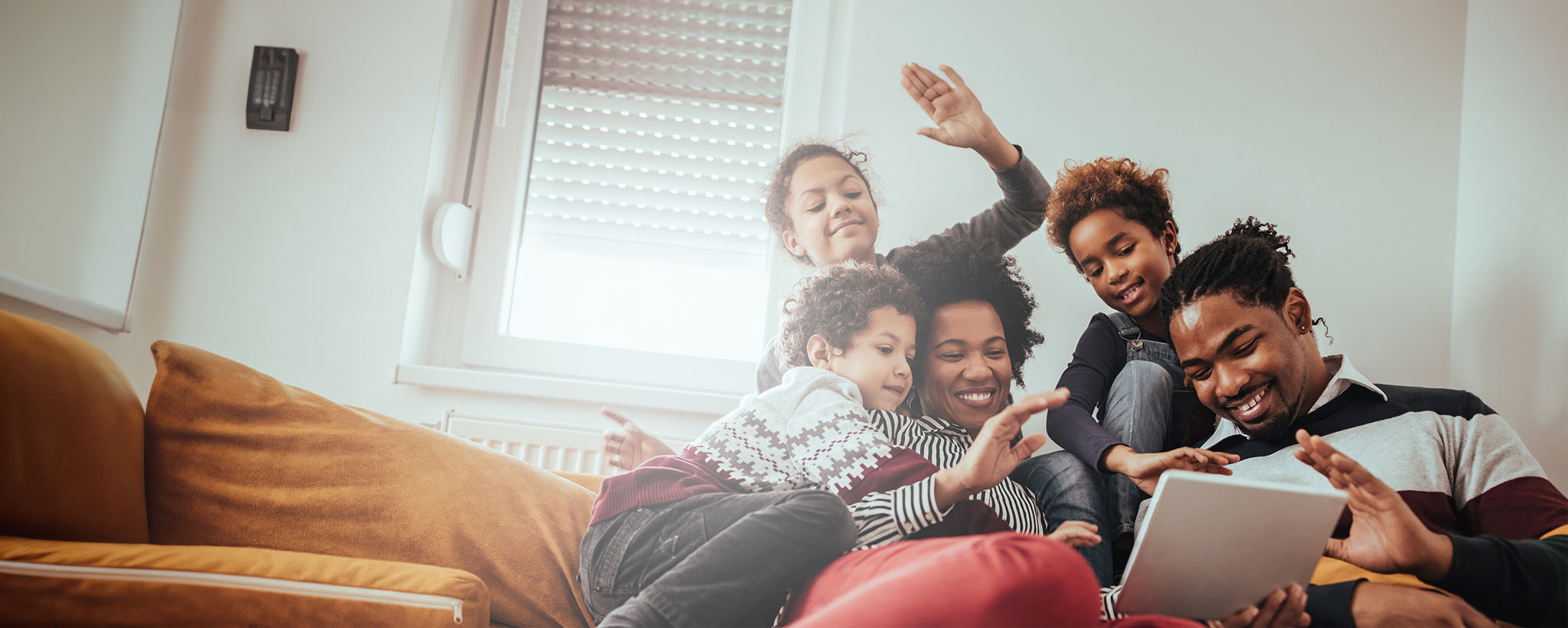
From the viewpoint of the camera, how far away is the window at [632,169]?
214 cm

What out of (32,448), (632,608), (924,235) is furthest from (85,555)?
(924,235)

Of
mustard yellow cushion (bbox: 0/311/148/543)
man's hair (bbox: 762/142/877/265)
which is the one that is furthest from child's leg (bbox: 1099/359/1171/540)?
mustard yellow cushion (bbox: 0/311/148/543)

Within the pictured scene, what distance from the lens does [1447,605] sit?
35.9 inches

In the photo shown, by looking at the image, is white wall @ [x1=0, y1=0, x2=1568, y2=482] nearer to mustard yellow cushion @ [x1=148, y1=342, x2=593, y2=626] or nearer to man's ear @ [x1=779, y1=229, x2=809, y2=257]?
man's ear @ [x1=779, y1=229, x2=809, y2=257]

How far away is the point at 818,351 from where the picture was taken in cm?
145

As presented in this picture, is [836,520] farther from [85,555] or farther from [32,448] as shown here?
[32,448]

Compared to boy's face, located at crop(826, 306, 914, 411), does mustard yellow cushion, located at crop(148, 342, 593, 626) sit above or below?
below

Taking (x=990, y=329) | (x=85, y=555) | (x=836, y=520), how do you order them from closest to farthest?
(x=85, y=555), (x=836, y=520), (x=990, y=329)

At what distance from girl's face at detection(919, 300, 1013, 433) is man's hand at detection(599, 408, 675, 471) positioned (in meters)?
0.47

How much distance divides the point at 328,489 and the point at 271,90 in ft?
3.89

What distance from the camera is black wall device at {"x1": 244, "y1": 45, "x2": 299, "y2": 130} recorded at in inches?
76.6

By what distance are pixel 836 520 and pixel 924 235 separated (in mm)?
1032

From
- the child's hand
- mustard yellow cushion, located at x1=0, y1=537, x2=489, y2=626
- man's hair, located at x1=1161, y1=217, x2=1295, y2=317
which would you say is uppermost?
man's hair, located at x1=1161, y1=217, x2=1295, y2=317

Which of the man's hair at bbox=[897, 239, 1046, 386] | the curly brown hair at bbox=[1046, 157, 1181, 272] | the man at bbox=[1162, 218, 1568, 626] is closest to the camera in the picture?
the man at bbox=[1162, 218, 1568, 626]
